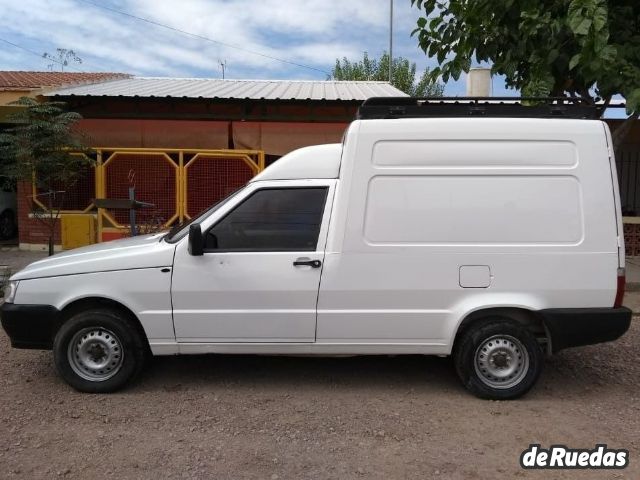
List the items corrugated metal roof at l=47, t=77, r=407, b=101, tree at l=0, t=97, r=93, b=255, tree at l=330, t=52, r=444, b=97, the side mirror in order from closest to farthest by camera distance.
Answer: the side mirror
tree at l=0, t=97, r=93, b=255
corrugated metal roof at l=47, t=77, r=407, b=101
tree at l=330, t=52, r=444, b=97

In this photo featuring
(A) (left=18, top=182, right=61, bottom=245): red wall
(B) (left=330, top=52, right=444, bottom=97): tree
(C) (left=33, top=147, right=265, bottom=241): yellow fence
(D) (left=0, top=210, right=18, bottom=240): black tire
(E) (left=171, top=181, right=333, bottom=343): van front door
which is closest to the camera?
(E) (left=171, top=181, right=333, bottom=343): van front door

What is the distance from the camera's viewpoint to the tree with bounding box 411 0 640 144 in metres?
5.47

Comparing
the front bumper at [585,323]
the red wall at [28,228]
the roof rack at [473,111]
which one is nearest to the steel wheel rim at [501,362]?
the front bumper at [585,323]

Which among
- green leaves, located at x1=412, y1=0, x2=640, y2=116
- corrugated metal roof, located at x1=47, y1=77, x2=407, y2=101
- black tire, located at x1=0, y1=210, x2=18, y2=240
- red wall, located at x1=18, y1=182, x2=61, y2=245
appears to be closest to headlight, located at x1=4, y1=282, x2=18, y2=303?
green leaves, located at x1=412, y1=0, x2=640, y2=116

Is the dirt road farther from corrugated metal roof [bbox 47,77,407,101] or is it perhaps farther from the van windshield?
corrugated metal roof [bbox 47,77,407,101]

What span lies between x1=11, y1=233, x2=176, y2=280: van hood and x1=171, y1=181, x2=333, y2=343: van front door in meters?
0.17

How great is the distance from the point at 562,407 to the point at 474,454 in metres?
1.15

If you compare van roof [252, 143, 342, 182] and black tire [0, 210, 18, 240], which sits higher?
van roof [252, 143, 342, 182]

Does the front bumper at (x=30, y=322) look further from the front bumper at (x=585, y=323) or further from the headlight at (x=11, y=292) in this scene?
the front bumper at (x=585, y=323)

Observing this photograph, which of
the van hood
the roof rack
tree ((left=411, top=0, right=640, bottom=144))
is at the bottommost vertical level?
the van hood

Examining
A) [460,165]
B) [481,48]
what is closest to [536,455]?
[460,165]

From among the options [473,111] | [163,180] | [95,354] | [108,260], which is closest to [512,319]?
[473,111]

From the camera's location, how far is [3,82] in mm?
11641

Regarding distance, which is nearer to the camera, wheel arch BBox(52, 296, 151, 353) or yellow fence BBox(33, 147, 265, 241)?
wheel arch BBox(52, 296, 151, 353)
